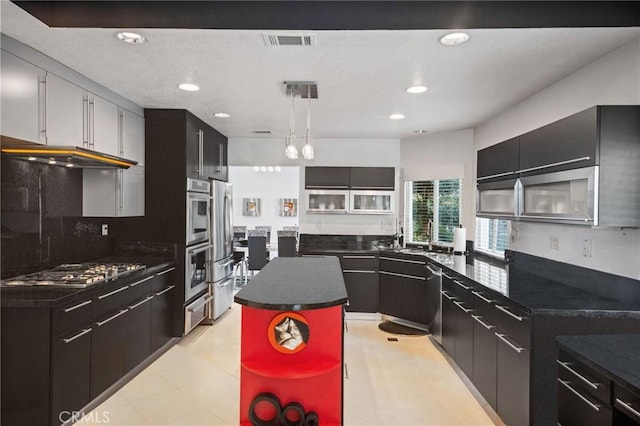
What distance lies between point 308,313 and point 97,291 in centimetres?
168

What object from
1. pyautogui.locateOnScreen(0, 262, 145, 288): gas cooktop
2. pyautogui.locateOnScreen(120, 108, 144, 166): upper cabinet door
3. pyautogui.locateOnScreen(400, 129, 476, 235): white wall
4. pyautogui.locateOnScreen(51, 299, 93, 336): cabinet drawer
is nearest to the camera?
pyautogui.locateOnScreen(51, 299, 93, 336): cabinet drawer

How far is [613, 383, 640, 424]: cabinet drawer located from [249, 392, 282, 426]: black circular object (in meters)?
1.45

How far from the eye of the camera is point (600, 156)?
2109 mm

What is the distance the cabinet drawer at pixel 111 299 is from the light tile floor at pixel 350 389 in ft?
2.31

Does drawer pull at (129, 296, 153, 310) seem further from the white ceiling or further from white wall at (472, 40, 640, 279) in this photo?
white wall at (472, 40, 640, 279)

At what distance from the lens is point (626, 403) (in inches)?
57.7

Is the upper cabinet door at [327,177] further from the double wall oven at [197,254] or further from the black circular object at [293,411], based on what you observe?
the black circular object at [293,411]

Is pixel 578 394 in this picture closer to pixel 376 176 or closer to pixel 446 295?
pixel 446 295

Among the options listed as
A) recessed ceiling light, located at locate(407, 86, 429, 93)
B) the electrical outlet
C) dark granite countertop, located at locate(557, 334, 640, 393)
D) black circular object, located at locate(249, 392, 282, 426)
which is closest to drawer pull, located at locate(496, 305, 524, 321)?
dark granite countertop, located at locate(557, 334, 640, 393)

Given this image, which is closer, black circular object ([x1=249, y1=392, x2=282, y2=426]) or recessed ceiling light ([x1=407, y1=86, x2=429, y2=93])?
black circular object ([x1=249, y1=392, x2=282, y2=426])

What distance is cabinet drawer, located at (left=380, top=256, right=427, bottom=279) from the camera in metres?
4.62

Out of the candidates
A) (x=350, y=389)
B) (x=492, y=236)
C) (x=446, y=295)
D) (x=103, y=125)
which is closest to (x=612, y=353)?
(x=350, y=389)

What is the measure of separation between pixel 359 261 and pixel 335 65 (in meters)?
2.92

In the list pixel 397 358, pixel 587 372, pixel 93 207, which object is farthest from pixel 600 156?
pixel 93 207
